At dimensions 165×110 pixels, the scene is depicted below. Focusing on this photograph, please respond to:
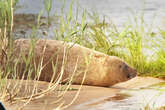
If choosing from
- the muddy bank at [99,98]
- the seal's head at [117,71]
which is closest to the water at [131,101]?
the muddy bank at [99,98]

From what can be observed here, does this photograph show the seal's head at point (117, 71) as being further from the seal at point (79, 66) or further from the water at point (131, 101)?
the water at point (131, 101)

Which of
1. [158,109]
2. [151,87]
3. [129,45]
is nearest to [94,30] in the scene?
[129,45]

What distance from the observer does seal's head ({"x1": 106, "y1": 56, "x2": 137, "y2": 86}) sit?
5.30 m

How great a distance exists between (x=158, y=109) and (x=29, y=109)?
113cm

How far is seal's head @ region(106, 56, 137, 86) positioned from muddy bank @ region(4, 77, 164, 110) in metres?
0.09

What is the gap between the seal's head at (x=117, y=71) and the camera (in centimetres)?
530

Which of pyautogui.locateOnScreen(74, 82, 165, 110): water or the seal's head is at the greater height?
the seal's head

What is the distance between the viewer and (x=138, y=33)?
5922mm

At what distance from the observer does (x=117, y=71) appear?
532cm

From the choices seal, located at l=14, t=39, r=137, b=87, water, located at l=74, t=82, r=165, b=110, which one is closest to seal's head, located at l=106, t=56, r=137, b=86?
seal, located at l=14, t=39, r=137, b=87

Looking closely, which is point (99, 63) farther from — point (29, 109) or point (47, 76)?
point (29, 109)

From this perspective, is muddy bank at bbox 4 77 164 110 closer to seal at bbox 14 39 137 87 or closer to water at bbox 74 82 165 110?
water at bbox 74 82 165 110

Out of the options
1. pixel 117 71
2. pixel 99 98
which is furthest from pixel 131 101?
pixel 117 71

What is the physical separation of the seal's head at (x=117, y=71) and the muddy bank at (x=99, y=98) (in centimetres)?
9
